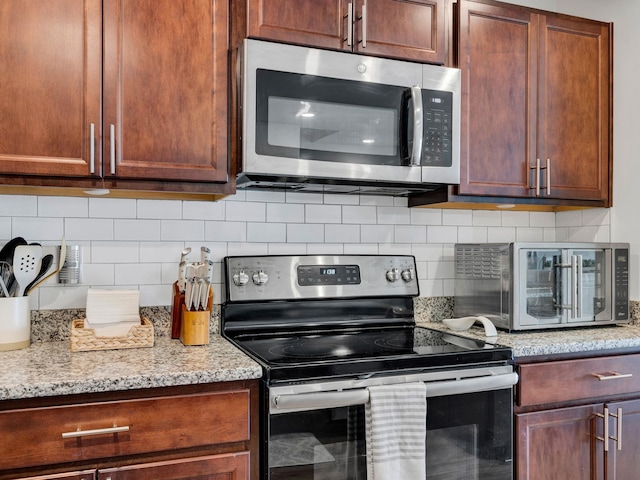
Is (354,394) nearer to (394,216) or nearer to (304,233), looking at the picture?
(304,233)

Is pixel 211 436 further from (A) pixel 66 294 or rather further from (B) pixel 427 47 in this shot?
(B) pixel 427 47

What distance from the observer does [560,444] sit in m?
1.88

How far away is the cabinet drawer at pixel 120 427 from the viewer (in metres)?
1.31

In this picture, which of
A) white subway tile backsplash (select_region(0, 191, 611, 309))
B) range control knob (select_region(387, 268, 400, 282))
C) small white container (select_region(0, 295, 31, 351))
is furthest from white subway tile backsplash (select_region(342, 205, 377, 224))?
small white container (select_region(0, 295, 31, 351))

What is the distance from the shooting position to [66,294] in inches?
76.0

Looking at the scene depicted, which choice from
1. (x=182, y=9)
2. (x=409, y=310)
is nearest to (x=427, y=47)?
(x=182, y=9)

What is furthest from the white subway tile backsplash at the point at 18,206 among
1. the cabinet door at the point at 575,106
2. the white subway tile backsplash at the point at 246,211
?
the cabinet door at the point at 575,106

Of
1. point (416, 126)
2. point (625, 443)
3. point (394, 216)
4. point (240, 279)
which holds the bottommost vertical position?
point (625, 443)

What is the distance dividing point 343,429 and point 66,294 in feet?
3.54

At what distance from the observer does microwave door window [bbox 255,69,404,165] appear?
1786 millimetres

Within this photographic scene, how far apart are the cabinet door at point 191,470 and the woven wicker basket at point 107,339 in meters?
0.44

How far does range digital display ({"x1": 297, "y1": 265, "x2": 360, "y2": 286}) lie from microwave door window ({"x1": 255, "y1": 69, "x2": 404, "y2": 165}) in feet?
1.63

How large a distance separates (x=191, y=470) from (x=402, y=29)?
160 cm

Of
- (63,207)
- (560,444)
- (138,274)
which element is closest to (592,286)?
(560,444)
